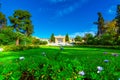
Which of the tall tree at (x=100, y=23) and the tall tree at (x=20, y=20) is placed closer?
the tall tree at (x=20, y=20)

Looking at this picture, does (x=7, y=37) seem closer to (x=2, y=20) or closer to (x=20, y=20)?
(x=20, y=20)

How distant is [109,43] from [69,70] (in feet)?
125

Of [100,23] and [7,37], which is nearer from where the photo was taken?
[7,37]

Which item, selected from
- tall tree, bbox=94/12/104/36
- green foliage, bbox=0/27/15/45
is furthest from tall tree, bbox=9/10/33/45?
tall tree, bbox=94/12/104/36

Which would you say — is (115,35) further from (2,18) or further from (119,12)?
(2,18)

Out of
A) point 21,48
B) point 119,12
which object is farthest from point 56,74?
point 119,12

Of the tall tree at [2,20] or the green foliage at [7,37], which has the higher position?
the tall tree at [2,20]

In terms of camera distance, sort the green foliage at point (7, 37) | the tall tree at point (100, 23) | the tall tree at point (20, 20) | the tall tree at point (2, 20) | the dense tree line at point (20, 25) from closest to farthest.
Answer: the green foliage at point (7, 37) → the dense tree line at point (20, 25) → the tall tree at point (20, 20) → the tall tree at point (2, 20) → the tall tree at point (100, 23)

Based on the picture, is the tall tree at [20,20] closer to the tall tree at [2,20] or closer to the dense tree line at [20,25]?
the dense tree line at [20,25]

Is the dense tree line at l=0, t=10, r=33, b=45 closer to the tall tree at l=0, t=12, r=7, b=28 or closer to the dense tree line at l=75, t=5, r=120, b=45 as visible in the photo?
the tall tree at l=0, t=12, r=7, b=28

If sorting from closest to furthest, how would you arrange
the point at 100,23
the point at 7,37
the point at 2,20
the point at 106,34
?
the point at 7,37, the point at 106,34, the point at 2,20, the point at 100,23

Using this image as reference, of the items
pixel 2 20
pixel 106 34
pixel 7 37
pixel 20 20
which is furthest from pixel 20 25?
pixel 106 34

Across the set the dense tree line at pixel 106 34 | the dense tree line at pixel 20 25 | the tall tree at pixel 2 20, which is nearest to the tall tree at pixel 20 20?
the dense tree line at pixel 20 25

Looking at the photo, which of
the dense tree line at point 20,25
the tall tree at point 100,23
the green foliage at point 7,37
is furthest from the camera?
the tall tree at point 100,23
